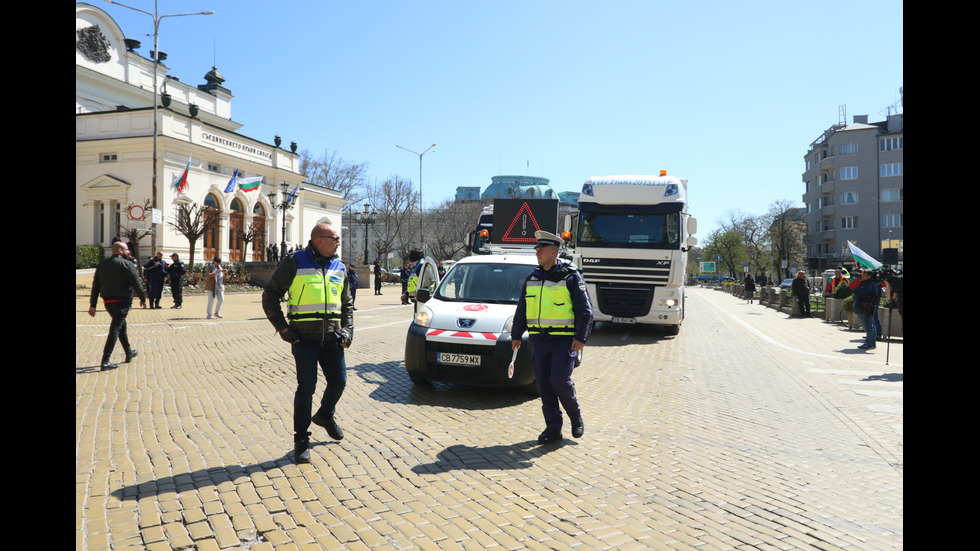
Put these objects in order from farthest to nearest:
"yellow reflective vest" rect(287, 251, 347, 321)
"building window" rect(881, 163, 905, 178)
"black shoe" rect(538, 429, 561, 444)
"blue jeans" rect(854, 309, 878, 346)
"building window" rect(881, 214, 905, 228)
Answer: "building window" rect(881, 214, 905, 228) → "building window" rect(881, 163, 905, 178) → "blue jeans" rect(854, 309, 878, 346) → "black shoe" rect(538, 429, 561, 444) → "yellow reflective vest" rect(287, 251, 347, 321)

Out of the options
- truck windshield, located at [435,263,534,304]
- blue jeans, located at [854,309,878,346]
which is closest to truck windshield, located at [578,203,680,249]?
blue jeans, located at [854,309,878,346]

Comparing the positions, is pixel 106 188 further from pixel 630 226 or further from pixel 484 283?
pixel 484 283

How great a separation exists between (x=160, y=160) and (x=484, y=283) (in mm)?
33975

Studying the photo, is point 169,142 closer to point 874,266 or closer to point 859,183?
point 874,266

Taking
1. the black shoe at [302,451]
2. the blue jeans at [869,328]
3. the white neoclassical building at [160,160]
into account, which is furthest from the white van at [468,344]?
the white neoclassical building at [160,160]

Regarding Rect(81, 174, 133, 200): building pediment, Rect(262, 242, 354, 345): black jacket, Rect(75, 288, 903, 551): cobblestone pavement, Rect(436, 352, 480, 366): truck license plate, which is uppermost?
Rect(81, 174, 133, 200): building pediment

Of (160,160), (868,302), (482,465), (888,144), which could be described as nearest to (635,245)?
(868,302)

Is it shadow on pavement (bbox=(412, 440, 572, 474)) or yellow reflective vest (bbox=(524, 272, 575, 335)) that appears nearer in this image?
shadow on pavement (bbox=(412, 440, 572, 474))

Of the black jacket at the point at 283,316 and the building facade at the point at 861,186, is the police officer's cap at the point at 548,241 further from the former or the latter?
the building facade at the point at 861,186

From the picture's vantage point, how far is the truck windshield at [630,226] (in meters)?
14.4

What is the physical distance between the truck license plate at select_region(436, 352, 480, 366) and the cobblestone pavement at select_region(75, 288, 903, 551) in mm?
Result: 460

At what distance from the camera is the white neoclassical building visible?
36719mm

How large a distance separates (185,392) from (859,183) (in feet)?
255

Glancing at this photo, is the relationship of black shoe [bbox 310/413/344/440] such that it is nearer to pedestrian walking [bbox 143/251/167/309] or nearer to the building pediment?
pedestrian walking [bbox 143/251/167/309]
